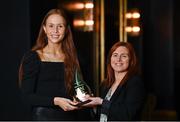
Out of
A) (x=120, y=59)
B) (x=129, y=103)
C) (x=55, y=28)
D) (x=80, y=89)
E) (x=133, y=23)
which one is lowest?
(x=129, y=103)

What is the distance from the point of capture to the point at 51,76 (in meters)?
3.00

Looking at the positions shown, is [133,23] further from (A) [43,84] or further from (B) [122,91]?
(A) [43,84]

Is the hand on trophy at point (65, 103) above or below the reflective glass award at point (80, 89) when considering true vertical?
below

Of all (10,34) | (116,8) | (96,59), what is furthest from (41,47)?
(116,8)

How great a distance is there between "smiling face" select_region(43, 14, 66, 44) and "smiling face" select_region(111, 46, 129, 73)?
0.42 metres

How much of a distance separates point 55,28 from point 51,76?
325 mm

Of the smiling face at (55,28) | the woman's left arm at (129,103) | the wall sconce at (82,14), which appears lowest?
the woman's left arm at (129,103)

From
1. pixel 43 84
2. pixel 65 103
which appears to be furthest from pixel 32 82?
pixel 65 103

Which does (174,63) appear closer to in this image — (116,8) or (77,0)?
(116,8)

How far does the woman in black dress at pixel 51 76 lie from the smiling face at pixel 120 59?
291 mm

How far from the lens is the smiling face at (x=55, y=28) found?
3.03m

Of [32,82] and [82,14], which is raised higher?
[82,14]

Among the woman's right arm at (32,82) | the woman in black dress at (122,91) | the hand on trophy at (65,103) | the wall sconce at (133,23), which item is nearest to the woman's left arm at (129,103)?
the woman in black dress at (122,91)

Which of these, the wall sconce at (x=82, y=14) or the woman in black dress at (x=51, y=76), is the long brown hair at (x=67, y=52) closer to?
the woman in black dress at (x=51, y=76)
